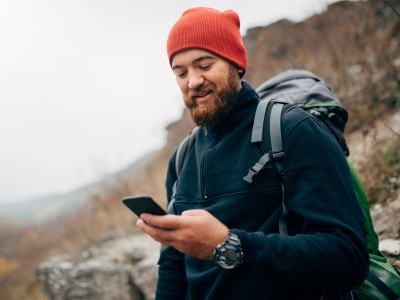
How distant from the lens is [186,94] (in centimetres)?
144

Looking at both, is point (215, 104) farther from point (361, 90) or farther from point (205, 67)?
point (361, 90)

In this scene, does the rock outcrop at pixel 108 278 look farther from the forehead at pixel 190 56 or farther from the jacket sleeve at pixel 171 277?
the forehead at pixel 190 56

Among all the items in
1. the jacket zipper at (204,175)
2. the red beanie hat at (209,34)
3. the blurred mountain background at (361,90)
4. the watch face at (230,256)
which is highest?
the red beanie hat at (209,34)

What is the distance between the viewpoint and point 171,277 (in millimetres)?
1529

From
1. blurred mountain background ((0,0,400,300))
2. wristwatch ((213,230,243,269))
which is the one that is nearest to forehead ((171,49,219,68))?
wristwatch ((213,230,243,269))

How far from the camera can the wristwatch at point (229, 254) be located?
0.90 m

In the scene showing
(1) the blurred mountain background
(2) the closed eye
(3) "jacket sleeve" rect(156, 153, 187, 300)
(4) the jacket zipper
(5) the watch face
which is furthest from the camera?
(1) the blurred mountain background

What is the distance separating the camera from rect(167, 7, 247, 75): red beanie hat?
1.43 metres

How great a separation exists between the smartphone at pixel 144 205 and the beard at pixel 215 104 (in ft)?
1.89

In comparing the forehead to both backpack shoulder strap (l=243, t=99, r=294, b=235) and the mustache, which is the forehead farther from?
backpack shoulder strap (l=243, t=99, r=294, b=235)

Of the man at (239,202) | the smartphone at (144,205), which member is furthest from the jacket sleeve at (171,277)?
the smartphone at (144,205)

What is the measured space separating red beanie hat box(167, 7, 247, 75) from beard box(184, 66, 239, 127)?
0.15m

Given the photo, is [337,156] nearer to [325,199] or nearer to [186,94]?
[325,199]

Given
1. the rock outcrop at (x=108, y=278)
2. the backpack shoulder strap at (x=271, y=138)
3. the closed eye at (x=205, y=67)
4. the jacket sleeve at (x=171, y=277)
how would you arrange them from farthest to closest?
the rock outcrop at (x=108, y=278)
the jacket sleeve at (x=171, y=277)
the closed eye at (x=205, y=67)
the backpack shoulder strap at (x=271, y=138)
